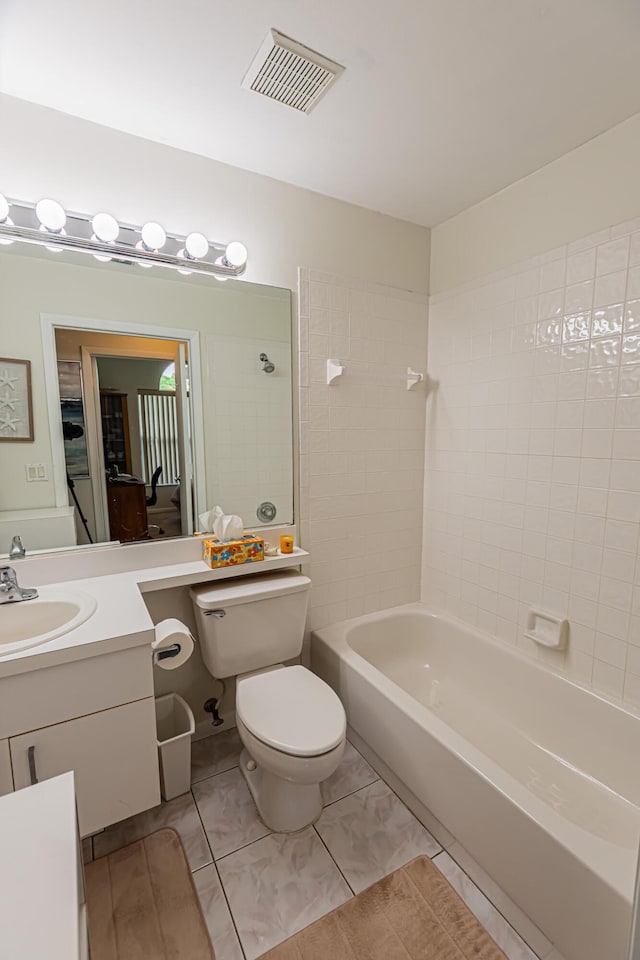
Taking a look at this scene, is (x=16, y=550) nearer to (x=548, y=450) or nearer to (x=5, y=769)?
(x=5, y=769)

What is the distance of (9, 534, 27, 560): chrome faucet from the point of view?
58.5 inches

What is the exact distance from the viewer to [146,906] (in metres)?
1.27

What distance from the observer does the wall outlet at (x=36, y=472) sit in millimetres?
1520

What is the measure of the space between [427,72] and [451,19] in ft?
0.56

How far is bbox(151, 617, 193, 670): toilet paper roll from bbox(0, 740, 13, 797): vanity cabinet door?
41 cm

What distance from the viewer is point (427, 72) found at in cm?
129

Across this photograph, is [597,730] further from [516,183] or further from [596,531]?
[516,183]

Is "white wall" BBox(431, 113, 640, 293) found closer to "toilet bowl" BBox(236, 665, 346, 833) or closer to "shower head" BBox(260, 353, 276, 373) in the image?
"shower head" BBox(260, 353, 276, 373)

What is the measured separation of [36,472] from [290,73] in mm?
1489

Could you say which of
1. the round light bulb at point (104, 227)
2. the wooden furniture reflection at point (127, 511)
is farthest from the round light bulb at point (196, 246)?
the wooden furniture reflection at point (127, 511)

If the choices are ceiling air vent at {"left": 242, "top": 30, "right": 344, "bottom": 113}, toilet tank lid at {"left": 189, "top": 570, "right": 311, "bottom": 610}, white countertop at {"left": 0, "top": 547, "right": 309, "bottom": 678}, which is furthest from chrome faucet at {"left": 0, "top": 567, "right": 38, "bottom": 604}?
ceiling air vent at {"left": 242, "top": 30, "right": 344, "bottom": 113}

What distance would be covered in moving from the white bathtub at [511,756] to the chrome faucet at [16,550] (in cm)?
126

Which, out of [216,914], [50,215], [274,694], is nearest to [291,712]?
[274,694]

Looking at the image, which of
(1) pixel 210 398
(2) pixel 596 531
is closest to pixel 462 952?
(2) pixel 596 531
